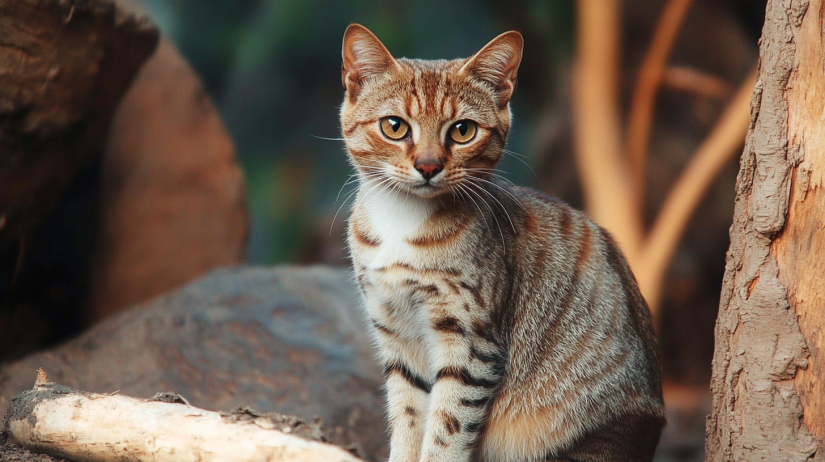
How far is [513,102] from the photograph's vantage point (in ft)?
26.3

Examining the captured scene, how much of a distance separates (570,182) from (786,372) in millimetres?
5512

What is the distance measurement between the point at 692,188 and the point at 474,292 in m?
4.28

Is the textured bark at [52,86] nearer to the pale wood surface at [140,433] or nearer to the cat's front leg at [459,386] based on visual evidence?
the pale wood surface at [140,433]

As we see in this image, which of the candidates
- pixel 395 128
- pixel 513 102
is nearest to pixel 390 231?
pixel 395 128

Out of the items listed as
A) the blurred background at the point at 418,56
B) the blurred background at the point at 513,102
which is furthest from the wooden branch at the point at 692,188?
the blurred background at the point at 418,56

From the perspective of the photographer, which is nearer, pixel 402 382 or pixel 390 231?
pixel 390 231

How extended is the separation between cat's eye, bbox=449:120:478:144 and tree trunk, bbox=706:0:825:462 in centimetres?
99

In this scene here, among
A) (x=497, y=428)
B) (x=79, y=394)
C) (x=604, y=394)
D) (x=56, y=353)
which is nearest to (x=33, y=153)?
(x=56, y=353)

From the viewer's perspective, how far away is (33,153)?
3676 mm

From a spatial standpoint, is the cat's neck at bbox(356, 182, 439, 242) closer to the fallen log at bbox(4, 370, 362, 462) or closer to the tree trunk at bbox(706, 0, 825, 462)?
the fallen log at bbox(4, 370, 362, 462)

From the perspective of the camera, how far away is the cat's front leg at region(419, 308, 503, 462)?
264 centimetres

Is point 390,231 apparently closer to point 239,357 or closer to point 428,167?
point 428,167

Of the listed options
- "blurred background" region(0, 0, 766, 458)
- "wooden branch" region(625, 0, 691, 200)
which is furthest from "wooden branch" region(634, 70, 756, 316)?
"blurred background" region(0, 0, 766, 458)

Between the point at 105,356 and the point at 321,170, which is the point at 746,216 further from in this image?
the point at 321,170
